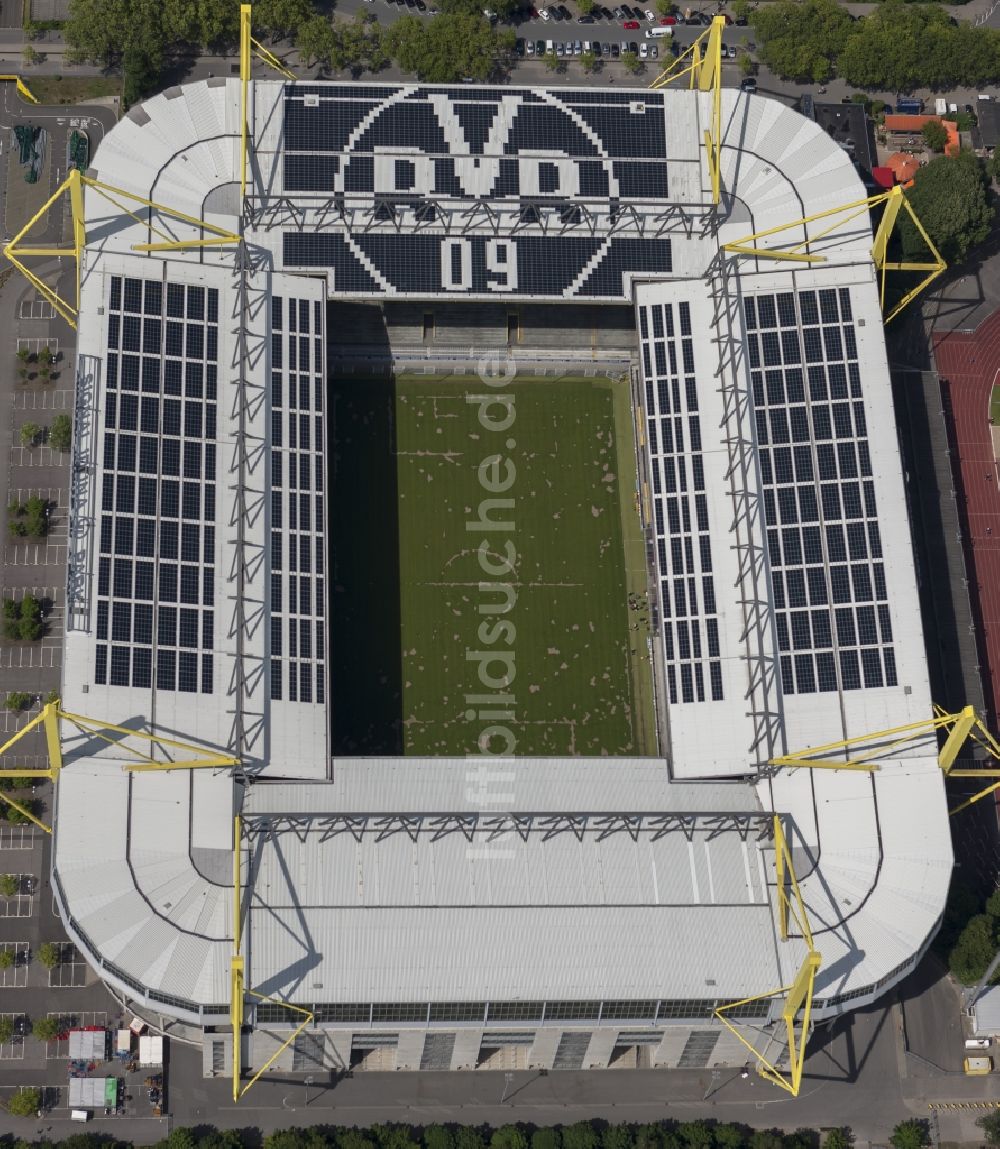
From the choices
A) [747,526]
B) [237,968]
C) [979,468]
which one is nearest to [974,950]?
[747,526]

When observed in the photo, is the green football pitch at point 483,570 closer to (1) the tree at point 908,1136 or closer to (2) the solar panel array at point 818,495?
(2) the solar panel array at point 818,495

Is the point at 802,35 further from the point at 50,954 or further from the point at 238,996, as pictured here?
the point at 50,954

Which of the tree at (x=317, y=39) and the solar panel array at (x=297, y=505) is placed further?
the tree at (x=317, y=39)

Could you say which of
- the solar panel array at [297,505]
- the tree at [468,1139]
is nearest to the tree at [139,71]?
the solar panel array at [297,505]

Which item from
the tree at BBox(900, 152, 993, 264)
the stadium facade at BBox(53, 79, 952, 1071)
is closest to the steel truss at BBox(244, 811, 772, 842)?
the stadium facade at BBox(53, 79, 952, 1071)

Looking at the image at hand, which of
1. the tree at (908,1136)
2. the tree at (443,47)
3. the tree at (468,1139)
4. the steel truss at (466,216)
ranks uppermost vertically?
the tree at (443,47)

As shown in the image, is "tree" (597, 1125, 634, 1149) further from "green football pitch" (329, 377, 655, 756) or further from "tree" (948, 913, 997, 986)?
"green football pitch" (329, 377, 655, 756)

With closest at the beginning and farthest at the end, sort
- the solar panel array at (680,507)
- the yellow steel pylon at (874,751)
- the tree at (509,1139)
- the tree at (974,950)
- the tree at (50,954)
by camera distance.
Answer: the tree at (509,1139) → the yellow steel pylon at (874,751) → the tree at (50,954) → the tree at (974,950) → the solar panel array at (680,507)
